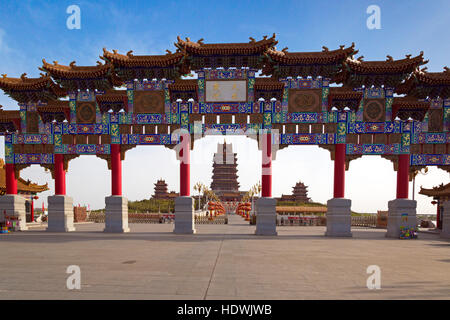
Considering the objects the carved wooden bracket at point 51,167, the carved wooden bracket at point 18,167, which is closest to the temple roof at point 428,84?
the carved wooden bracket at point 51,167

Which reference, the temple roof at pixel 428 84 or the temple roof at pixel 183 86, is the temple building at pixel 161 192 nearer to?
the temple roof at pixel 183 86

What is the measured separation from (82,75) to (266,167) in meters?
11.3

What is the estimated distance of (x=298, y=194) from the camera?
231 ft

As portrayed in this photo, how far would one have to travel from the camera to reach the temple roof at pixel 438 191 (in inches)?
682

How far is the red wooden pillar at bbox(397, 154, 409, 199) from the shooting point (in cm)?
1239

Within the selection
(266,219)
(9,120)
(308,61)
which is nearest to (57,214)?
(9,120)

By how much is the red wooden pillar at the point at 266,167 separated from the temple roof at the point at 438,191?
47.0ft

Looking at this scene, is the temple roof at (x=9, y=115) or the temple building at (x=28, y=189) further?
the temple building at (x=28, y=189)

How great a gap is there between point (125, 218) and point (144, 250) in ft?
19.0

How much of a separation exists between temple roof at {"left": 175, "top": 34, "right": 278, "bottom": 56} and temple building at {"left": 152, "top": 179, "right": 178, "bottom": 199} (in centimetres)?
5985

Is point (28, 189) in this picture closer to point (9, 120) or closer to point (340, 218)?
point (9, 120)

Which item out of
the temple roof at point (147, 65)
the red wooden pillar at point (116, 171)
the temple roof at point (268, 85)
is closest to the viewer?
the temple roof at point (268, 85)

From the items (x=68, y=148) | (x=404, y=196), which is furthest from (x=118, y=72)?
(x=404, y=196)

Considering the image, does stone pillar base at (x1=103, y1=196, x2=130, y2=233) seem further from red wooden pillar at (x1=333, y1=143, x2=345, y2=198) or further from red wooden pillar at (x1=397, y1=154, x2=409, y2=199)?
red wooden pillar at (x1=397, y1=154, x2=409, y2=199)
